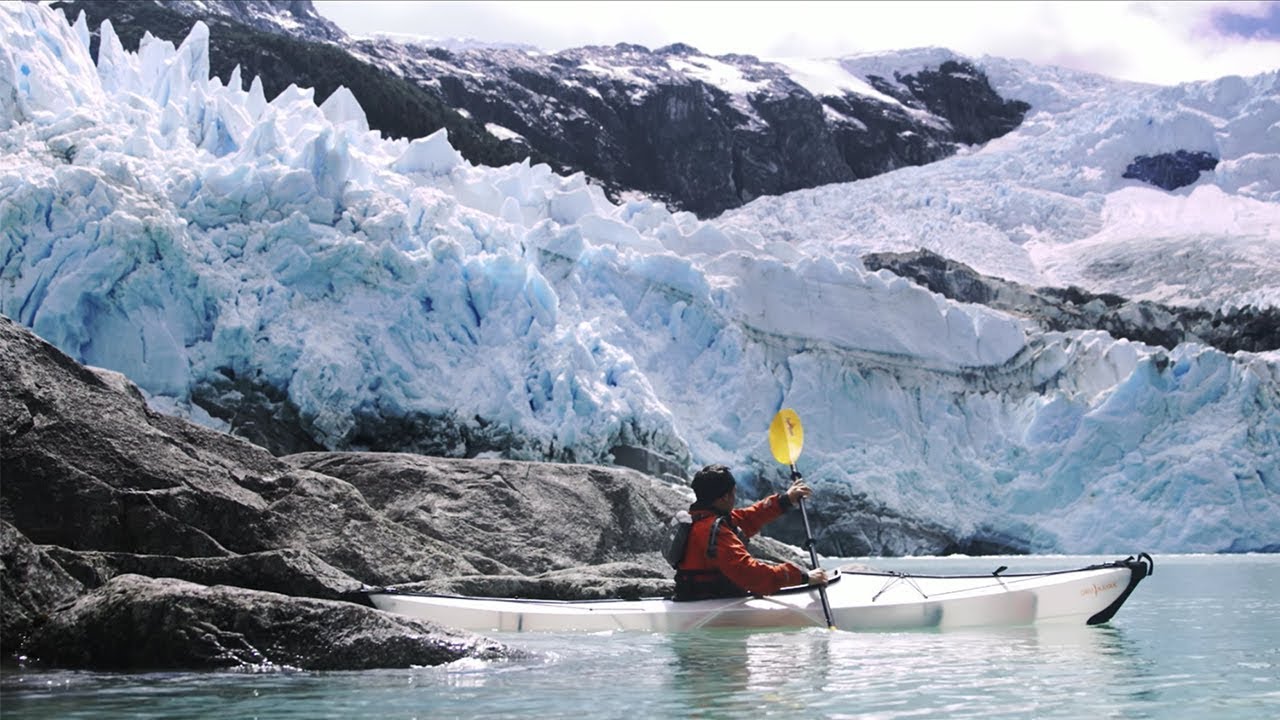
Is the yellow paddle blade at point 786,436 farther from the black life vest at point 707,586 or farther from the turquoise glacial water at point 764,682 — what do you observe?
the turquoise glacial water at point 764,682

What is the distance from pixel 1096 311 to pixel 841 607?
2681 cm

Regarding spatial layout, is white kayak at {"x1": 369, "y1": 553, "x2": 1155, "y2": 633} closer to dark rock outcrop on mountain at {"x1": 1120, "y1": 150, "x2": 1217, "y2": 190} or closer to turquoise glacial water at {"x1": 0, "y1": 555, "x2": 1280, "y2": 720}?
turquoise glacial water at {"x1": 0, "y1": 555, "x2": 1280, "y2": 720}

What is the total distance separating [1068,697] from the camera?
12.6 ft

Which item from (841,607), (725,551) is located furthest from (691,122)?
(725,551)

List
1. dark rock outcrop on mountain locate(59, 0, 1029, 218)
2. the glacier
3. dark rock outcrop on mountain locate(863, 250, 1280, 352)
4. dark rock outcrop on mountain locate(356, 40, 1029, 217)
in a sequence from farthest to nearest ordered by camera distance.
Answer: dark rock outcrop on mountain locate(356, 40, 1029, 217) < dark rock outcrop on mountain locate(59, 0, 1029, 218) < dark rock outcrop on mountain locate(863, 250, 1280, 352) < the glacier

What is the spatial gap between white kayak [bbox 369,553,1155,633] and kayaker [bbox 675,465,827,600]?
3.6 inches

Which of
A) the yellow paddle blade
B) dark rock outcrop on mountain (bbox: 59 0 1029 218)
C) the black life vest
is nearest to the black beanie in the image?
the black life vest

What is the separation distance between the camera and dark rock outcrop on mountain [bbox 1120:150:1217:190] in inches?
1615

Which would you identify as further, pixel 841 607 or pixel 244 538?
pixel 841 607

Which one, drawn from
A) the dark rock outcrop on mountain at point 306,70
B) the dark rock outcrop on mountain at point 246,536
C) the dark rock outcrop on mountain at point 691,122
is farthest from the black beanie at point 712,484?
the dark rock outcrop on mountain at point 691,122

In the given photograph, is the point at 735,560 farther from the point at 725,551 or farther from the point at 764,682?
the point at 764,682

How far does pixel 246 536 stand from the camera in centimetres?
583

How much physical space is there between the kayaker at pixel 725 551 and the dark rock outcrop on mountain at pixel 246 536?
0.89 meters

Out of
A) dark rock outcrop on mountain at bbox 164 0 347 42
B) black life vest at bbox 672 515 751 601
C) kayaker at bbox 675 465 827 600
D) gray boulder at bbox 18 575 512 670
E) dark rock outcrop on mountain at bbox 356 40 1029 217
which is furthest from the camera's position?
dark rock outcrop on mountain at bbox 164 0 347 42
